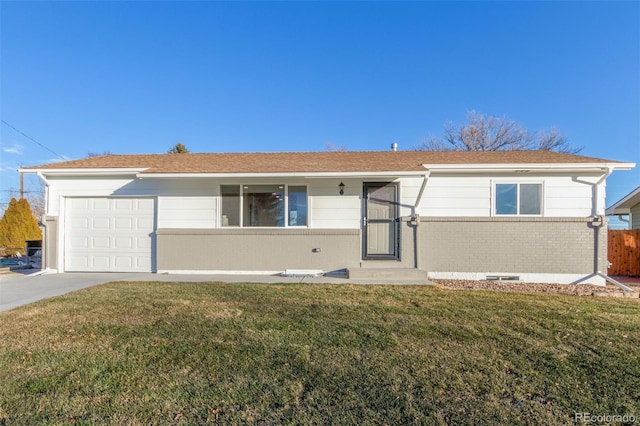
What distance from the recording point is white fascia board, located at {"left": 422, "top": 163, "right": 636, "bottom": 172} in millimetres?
7254

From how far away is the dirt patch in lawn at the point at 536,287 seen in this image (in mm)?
6508

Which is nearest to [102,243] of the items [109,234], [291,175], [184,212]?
[109,234]

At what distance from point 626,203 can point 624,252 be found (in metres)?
3.96

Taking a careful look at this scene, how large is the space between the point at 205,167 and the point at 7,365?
588 centimetres

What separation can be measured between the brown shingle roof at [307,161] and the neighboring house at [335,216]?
7cm

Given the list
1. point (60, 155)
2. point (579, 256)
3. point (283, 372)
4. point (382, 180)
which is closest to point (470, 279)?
point (579, 256)

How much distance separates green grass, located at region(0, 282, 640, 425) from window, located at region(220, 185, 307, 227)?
10.8 feet

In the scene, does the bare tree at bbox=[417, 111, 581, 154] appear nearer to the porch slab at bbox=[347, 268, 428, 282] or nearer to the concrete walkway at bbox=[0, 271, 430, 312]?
the porch slab at bbox=[347, 268, 428, 282]

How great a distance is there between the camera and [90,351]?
10.6 ft

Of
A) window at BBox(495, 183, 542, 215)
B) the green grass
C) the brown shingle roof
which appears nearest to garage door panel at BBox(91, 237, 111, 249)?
the brown shingle roof

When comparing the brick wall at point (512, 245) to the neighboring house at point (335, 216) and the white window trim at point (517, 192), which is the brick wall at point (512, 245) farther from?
the white window trim at point (517, 192)

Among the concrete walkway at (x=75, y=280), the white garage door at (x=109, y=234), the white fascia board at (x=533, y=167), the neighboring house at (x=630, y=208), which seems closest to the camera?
the concrete walkway at (x=75, y=280)

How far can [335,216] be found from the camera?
8.14 meters

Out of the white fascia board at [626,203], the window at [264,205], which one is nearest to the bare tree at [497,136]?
the white fascia board at [626,203]
